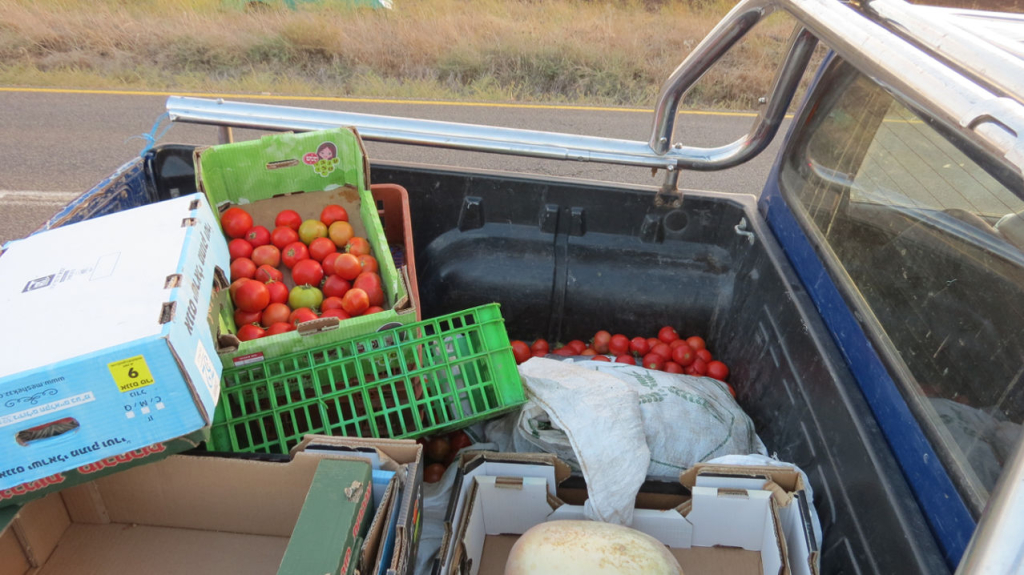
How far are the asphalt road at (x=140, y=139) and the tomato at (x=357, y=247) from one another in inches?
115

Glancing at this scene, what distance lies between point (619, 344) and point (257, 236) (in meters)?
1.67

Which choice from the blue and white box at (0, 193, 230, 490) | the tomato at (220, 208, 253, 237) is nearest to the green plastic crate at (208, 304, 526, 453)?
the blue and white box at (0, 193, 230, 490)

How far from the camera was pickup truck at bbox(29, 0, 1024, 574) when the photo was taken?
1415mm

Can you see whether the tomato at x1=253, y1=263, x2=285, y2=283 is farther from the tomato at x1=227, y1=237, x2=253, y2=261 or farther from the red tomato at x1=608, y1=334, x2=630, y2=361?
the red tomato at x1=608, y1=334, x2=630, y2=361

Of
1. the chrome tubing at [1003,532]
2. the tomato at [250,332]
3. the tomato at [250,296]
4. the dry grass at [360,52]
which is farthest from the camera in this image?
the dry grass at [360,52]

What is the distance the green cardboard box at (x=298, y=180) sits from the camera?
272 centimetres

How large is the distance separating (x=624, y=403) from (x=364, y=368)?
0.90m

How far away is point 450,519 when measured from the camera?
1922 mm

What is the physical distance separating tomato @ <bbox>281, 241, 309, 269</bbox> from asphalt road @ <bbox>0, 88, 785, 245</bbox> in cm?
296

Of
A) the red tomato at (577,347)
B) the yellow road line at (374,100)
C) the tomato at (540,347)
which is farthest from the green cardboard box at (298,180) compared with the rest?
the yellow road line at (374,100)

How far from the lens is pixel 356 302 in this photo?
2635 millimetres

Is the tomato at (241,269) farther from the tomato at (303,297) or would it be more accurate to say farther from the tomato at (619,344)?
the tomato at (619,344)

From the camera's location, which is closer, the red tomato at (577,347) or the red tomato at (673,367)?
the red tomato at (673,367)

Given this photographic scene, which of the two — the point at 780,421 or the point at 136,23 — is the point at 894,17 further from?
the point at 136,23
